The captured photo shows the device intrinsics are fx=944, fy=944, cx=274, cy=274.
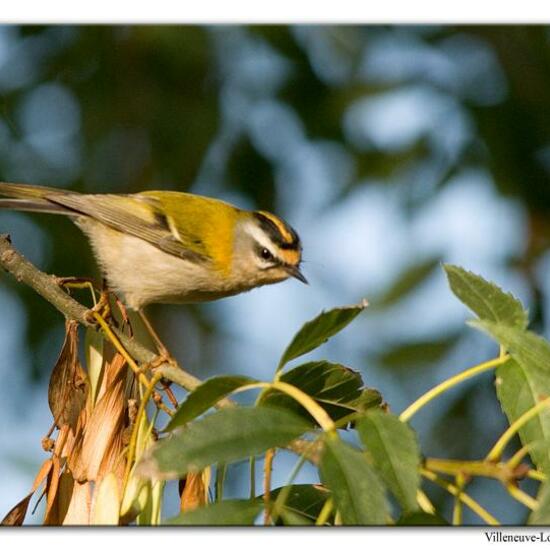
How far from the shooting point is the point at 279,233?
2031 mm

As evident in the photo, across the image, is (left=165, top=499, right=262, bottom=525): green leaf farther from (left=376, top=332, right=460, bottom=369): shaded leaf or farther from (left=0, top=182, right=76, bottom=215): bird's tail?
(left=376, top=332, right=460, bottom=369): shaded leaf

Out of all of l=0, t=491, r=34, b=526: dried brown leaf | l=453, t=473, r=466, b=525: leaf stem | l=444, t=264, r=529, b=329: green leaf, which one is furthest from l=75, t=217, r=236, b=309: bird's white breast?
l=453, t=473, r=466, b=525: leaf stem

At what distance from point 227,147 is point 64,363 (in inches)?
54.9

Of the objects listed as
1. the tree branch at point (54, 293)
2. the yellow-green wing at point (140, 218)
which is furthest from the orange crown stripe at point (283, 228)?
the tree branch at point (54, 293)

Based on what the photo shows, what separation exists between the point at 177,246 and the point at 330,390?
102 centimetres

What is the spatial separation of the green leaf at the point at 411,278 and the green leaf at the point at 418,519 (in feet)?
4.99

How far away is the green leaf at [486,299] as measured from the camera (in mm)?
997

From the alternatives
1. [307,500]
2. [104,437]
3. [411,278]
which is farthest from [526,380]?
[411,278]

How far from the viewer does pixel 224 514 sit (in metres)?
0.87

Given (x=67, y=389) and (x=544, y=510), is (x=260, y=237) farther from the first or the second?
(x=544, y=510)

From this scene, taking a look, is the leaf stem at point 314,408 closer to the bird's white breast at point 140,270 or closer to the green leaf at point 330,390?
the green leaf at point 330,390
